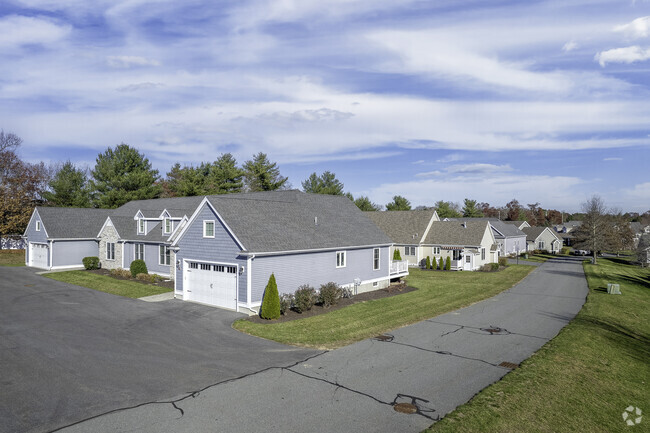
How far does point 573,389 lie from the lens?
11.8 m

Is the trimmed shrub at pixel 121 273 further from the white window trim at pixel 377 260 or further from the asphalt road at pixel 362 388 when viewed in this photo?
the asphalt road at pixel 362 388

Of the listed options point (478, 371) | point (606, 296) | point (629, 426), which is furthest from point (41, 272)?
point (606, 296)

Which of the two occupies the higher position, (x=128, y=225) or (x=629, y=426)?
(x=128, y=225)

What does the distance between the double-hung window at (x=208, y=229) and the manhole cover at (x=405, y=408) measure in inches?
607

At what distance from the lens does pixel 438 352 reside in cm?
1491

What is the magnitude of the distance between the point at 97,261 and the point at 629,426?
4038cm

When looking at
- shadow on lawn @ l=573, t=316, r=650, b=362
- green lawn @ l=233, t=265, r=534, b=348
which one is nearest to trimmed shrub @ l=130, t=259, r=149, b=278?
green lawn @ l=233, t=265, r=534, b=348

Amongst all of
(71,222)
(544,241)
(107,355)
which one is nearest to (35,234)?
(71,222)

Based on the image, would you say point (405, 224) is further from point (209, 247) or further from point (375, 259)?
point (209, 247)

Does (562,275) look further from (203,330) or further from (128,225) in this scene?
(128,225)

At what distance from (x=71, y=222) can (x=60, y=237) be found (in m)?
2.83

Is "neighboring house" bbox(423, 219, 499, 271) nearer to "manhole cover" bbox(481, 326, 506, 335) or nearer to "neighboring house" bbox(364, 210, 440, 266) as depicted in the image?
"neighboring house" bbox(364, 210, 440, 266)

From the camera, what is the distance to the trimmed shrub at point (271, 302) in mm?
19484

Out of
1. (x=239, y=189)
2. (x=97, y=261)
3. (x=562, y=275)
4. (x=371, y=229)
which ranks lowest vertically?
(x=562, y=275)
